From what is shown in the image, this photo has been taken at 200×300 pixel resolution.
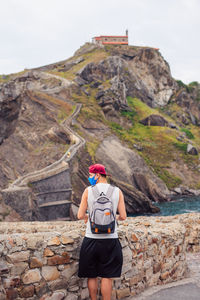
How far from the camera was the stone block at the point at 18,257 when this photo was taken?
4527 millimetres

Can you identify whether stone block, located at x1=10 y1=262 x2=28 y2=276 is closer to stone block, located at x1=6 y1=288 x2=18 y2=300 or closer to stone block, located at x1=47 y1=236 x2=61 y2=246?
stone block, located at x1=6 y1=288 x2=18 y2=300

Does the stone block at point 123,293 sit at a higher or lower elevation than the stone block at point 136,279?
lower

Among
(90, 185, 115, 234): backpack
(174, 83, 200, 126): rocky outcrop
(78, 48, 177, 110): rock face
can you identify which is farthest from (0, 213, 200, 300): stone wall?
(174, 83, 200, 126): rocky outcrop

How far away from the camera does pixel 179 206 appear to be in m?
46.5

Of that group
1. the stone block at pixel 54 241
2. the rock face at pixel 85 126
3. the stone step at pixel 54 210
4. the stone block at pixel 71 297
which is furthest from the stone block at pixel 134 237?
the rock face at pixel 85 126

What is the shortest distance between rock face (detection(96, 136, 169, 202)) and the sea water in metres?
3.14

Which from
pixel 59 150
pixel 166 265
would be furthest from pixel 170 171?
pixel 166 265

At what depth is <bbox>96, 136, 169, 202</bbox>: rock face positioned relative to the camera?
5072cm

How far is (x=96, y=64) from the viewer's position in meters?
81.9

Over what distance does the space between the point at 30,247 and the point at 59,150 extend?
143ft

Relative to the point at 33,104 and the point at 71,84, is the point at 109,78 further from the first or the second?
the point at 33,104

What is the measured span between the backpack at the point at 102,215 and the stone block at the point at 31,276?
1.22 m

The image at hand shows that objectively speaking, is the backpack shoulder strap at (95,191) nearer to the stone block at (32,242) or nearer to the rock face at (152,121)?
the stone block at (32,242)

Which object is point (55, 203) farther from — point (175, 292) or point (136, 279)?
point (175, 292)
